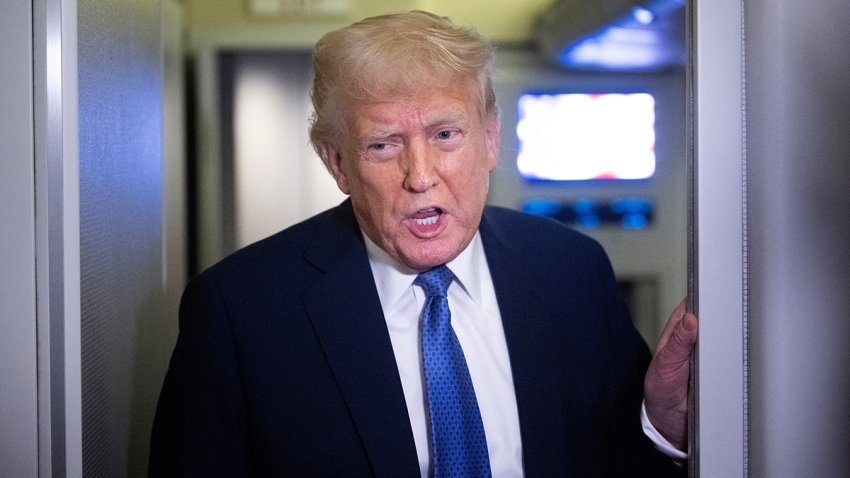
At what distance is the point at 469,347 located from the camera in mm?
1617

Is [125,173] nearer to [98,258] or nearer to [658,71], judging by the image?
[98,258]

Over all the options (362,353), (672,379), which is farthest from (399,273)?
(672,379)

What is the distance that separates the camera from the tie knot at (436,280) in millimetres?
1589

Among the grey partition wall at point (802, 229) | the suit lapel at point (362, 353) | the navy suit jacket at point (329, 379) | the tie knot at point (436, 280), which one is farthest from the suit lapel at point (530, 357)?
the grey partition wall at point (802, 229)

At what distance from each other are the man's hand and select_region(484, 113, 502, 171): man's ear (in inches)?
17.0

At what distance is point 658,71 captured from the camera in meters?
1.81

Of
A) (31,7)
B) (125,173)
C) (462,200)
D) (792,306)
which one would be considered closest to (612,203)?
(462,200)

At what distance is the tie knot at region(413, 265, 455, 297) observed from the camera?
159 centimetres

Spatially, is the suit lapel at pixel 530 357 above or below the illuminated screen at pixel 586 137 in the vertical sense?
below

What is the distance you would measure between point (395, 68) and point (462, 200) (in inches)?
9.6

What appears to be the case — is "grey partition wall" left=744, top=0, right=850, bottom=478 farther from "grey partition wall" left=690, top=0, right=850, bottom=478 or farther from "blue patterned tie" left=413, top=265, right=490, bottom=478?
"blue patterned tie" left=413, top=265, right=490, bottom=478

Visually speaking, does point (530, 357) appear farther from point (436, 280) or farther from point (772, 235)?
point (772, 235)

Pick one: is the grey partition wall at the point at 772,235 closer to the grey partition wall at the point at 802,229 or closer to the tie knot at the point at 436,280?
the grey partition wall at the point at 802,229

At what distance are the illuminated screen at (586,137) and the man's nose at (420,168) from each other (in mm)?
481
